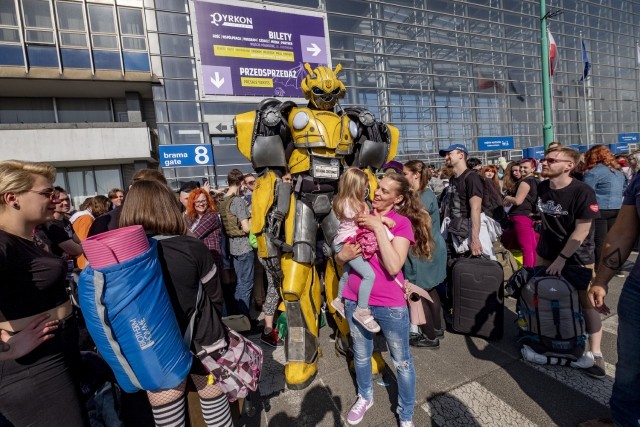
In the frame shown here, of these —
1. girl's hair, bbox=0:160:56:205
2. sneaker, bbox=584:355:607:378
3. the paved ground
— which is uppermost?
girl's hair, bbox=0:160:56:205

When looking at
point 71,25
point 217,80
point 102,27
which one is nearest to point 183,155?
point 217,80

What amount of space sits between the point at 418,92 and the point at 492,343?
18050 millimetres

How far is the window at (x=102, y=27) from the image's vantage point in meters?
12.7

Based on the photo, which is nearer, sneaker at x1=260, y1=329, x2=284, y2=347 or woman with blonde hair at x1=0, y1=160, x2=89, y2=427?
woman with blonde hair at x1=0, y1=160, x2=89, y2=427

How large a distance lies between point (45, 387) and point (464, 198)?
3.70m

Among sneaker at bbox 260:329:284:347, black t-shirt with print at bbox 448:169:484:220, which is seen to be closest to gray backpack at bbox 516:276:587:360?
black t-shirt with print at bbox 448:169:484:220

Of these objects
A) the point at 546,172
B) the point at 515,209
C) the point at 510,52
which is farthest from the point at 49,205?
the point at 510,52

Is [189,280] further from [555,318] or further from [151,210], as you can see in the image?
[555,318]

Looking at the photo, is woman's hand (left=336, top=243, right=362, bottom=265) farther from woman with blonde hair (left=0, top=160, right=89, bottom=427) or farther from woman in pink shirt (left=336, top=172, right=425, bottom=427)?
woman with blonde hair (left=0, top=160, right=89, bottom=427)

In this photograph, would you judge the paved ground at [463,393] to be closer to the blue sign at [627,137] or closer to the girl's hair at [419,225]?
the girl's hair at [419,225]

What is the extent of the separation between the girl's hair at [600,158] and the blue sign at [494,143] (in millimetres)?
15444

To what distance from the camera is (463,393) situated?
7.94 ft

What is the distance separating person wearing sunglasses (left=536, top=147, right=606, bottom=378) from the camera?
8.29 ft

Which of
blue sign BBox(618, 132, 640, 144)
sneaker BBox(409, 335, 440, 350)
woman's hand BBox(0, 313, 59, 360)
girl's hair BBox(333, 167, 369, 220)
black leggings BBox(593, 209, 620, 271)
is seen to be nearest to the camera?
woman's hand BBox(0, 313, 59, 360)
